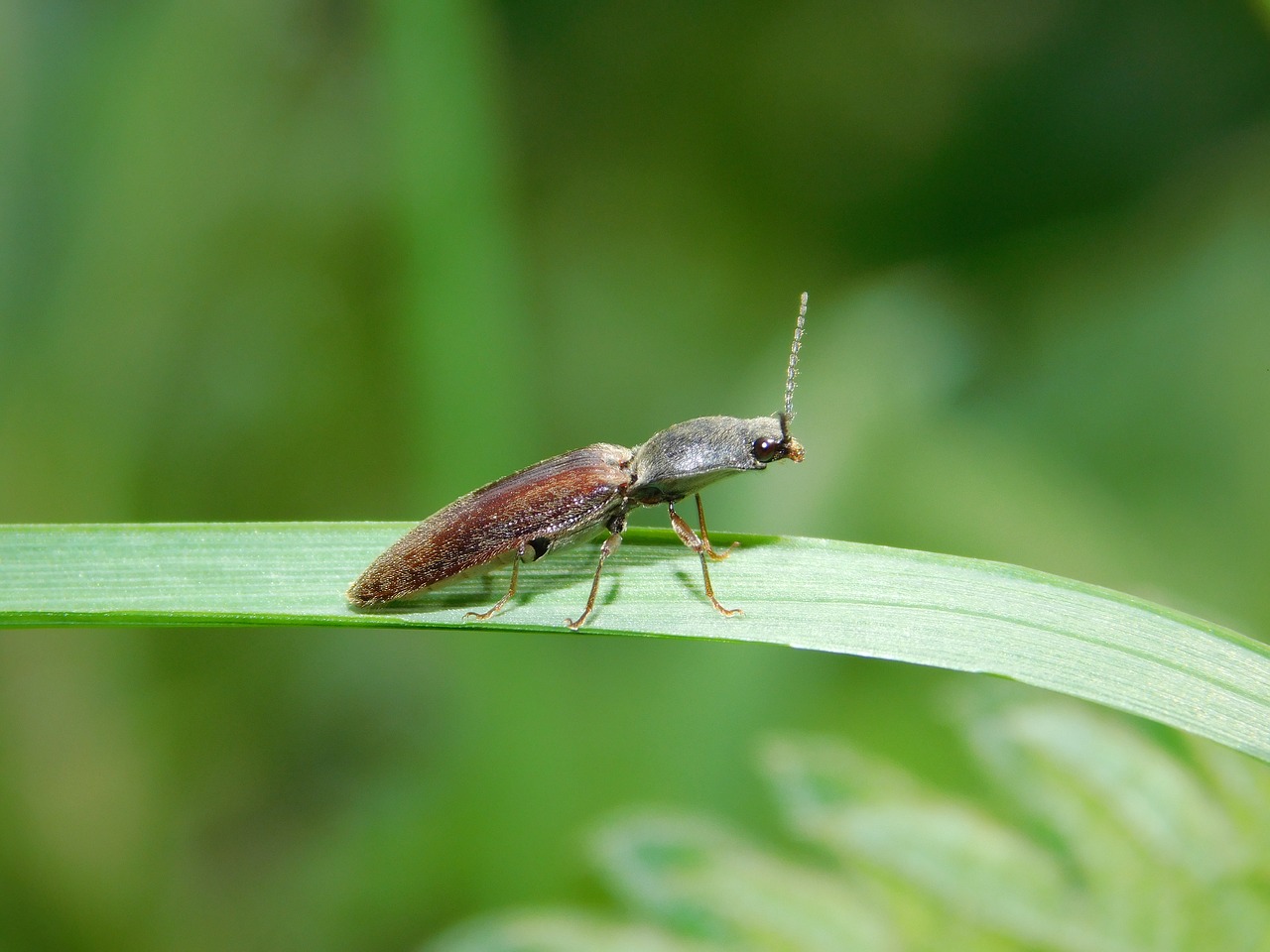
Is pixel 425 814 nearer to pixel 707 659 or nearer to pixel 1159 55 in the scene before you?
pixel 707 659

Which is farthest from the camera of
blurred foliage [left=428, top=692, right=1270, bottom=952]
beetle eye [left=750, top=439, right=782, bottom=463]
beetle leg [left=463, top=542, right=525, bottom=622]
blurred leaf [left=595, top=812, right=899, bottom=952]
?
beetle eye [left=750, top=439, right=782, bottom=463]

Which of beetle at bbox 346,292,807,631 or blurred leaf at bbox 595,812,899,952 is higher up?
beetle at bbox 346,292,807,631

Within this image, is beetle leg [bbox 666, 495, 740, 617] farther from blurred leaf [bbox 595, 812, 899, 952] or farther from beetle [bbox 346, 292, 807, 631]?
blurred leaf [bbox 595, 812, 899, 952]

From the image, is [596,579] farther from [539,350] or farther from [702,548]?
[539,350]

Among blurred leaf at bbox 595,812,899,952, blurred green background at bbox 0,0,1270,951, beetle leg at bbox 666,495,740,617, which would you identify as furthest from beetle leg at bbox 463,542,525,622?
blurred green background at bbox 0,0,1270,951

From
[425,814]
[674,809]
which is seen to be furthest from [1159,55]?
[425,814]

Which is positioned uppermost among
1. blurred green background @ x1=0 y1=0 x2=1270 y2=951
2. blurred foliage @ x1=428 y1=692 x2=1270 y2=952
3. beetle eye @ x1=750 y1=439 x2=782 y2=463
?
blurred green background @ x1=0 y1=0 x2=1270 y2=951
